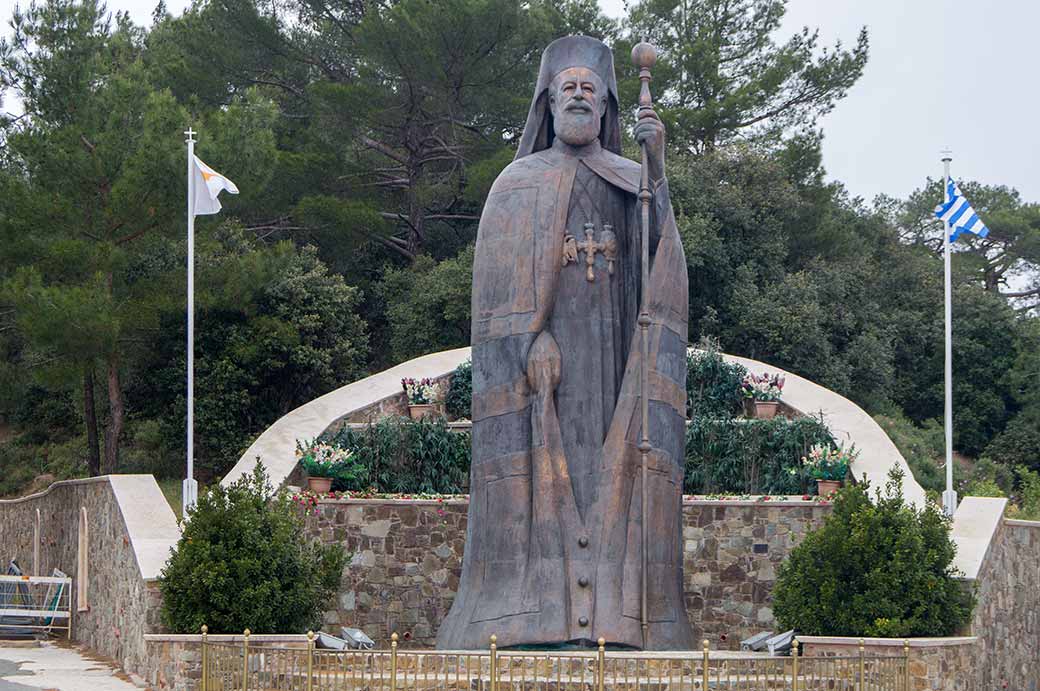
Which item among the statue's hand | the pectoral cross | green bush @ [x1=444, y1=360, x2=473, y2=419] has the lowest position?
green bush @ [x1=444, y1=360, x2=473, y2=419]

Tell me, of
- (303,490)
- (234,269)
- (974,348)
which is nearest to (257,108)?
(234,269)

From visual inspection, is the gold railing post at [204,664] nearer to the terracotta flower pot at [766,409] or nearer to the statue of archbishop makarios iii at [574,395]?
the statue of archbishop makarios iii at [574,395]

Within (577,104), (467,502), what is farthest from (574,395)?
(467,502)

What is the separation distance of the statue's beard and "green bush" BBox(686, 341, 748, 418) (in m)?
9.23

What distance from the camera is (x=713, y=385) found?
26281mm

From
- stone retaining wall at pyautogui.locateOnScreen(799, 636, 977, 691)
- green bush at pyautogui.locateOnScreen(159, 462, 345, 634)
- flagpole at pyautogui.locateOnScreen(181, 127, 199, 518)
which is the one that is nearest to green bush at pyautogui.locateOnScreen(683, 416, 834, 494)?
stone retaining wall at pyautogui.locateOnScreen(799, 636, 977, 691)

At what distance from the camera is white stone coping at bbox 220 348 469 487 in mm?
22703

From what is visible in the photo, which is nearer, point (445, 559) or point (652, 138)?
point (652, 138)

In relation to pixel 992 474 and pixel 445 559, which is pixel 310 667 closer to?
pixel 445 559

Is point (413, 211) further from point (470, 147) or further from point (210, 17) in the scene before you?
point (210, 17)

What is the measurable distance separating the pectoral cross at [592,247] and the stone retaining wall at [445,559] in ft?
18.9

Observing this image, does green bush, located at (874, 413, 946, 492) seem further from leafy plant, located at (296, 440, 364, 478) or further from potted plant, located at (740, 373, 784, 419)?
leafy plant, located at (296, 440, 364, 478)

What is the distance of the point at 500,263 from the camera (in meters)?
17.1

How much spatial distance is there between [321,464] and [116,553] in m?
3.44
